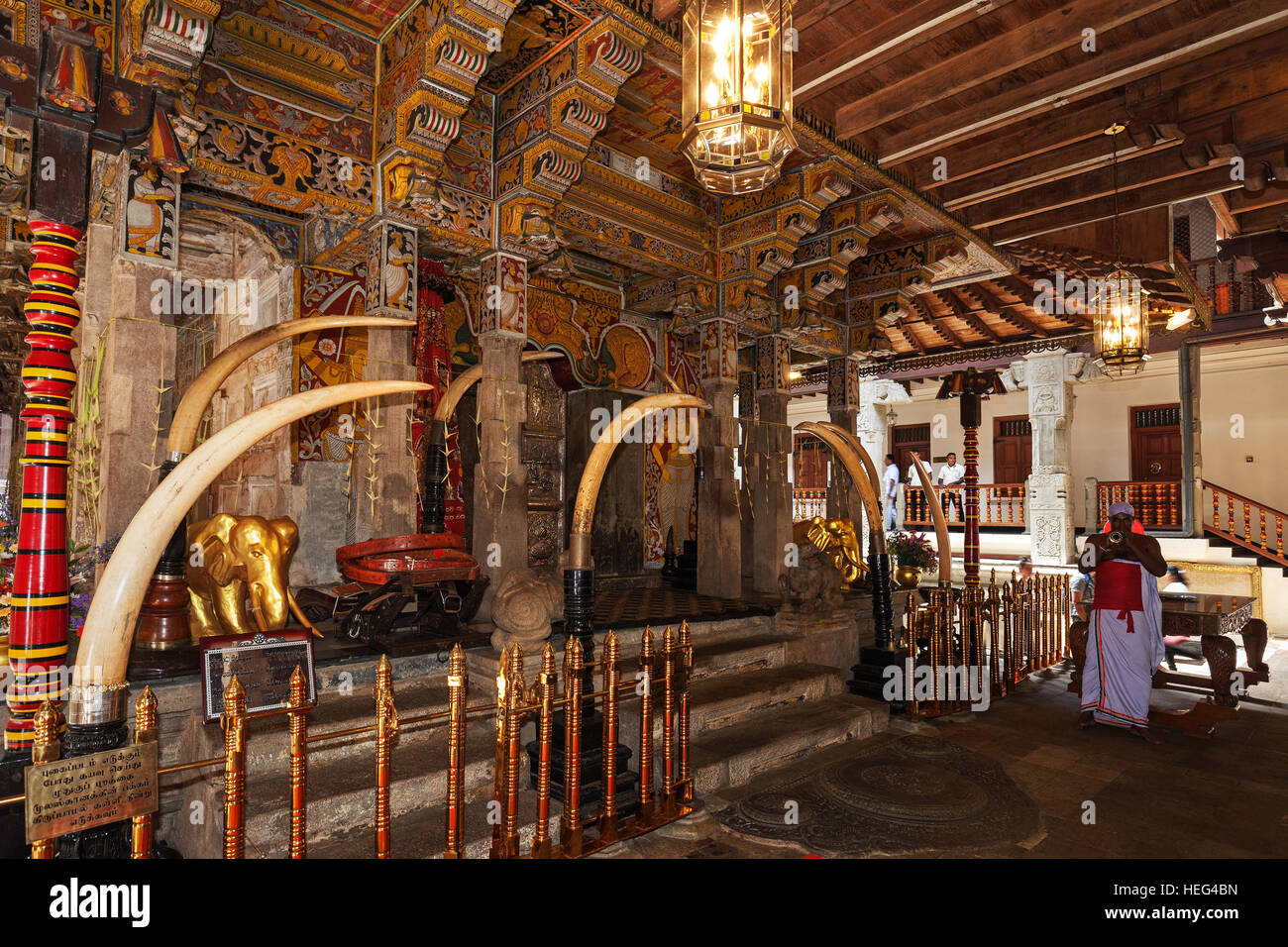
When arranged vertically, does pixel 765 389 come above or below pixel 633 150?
below

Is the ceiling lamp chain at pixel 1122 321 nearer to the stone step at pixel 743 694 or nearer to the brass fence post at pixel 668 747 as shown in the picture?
the stone step at pixel 743 694

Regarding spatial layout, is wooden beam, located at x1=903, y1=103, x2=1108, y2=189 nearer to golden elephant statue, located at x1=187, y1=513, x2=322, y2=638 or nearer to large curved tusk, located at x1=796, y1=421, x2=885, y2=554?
large curved tusk, located at x1=796, y1=421, x2=885, y2=554

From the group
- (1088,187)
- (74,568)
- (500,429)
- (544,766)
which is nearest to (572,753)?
(544,766)

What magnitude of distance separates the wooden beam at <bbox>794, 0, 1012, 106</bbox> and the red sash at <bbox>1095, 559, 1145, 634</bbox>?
501cm

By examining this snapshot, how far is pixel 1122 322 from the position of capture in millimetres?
7738

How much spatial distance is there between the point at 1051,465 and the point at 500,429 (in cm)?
1524

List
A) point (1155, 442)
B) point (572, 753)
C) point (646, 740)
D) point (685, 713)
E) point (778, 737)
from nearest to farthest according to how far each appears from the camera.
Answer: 1. point (572, 753)
2. point (646, 740)
3. point (685, 713)
4. point (778, 737)
5. point (1155, 442)

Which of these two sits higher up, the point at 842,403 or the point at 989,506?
the point at 842,403

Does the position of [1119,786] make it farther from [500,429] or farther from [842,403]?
[842,403]
